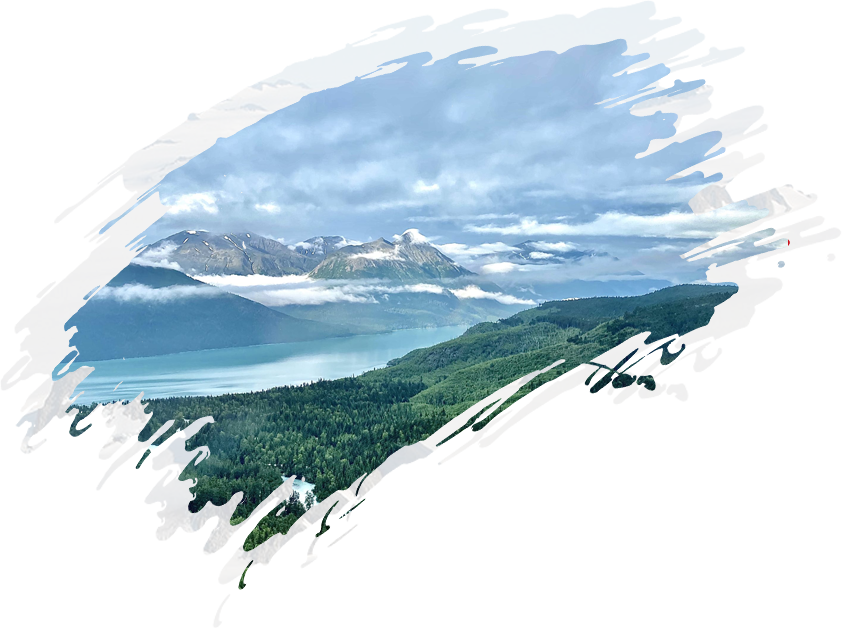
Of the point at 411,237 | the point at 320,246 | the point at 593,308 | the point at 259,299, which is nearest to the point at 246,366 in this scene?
the point at 259,299

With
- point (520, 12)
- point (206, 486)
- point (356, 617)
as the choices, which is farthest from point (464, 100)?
point (356, 617)

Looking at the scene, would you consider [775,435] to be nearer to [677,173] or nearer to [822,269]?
[822,269]

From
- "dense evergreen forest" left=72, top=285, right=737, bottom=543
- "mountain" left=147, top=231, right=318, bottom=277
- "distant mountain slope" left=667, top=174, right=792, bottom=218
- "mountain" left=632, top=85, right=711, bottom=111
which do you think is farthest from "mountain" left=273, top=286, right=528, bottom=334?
"mountain" left=632, top=85, right=711, bottom=111

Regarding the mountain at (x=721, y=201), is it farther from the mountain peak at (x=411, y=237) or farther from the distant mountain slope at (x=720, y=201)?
the mountain peak at (x=411, y=237)

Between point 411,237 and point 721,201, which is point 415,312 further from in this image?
point 721,201

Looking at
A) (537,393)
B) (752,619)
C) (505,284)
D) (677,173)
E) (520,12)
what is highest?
(520,12)
